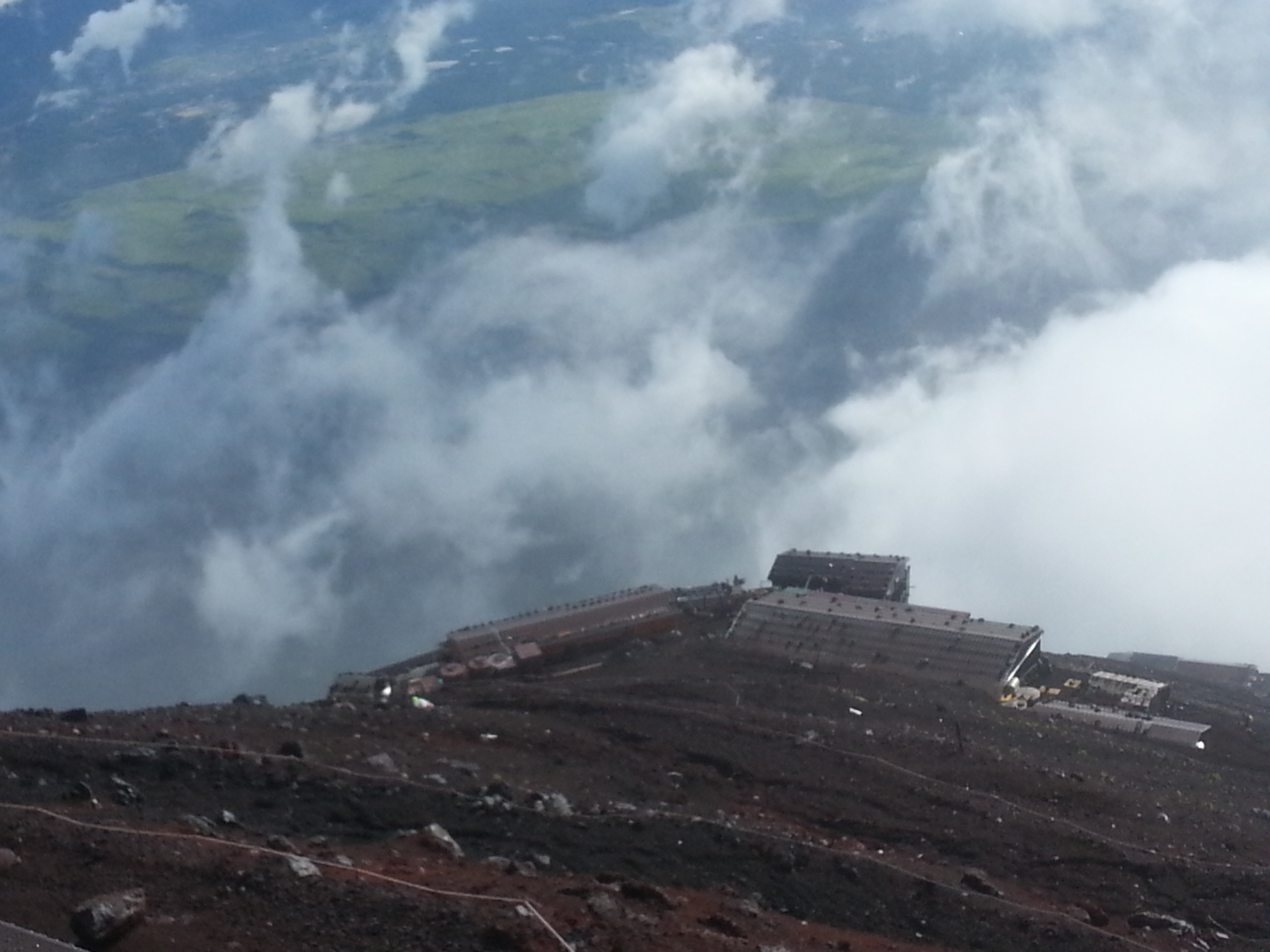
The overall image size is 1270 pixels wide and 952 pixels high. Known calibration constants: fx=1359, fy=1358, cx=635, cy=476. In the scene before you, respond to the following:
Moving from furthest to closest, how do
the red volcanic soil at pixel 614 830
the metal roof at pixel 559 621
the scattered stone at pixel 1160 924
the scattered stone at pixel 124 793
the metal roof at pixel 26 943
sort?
the metal roof at pixel 559 621, the scattered stone at pixel 1160 924, the scattered stone at pixel 124 793, the red volcanic soil at pixel 614 830, the metal roof at pixel 26 943

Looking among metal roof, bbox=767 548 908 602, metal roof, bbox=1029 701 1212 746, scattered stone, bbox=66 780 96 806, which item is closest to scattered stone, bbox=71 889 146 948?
scattered stone, bbox=66 780 96 806

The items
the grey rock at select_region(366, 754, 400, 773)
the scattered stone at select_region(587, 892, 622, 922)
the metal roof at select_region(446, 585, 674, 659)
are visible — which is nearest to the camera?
the scattered stone at select_region(587, 892, 622, 922)

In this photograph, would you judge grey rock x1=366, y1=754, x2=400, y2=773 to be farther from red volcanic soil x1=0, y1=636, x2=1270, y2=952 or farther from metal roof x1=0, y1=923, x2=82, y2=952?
metal roof x1=0, y1=923, x2=82, y2=952

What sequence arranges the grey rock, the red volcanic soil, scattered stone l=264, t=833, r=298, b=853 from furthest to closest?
the grey rock → scattered stone l=264, t=833, r=298, b=853 → the red volcanic soil

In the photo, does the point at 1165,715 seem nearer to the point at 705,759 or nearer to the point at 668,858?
the point at 705,759

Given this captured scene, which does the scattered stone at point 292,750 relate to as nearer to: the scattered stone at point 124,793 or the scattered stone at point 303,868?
the scattered stone at point 124,793

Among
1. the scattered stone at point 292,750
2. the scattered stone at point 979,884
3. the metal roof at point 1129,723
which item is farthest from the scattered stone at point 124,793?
the metal roof at point 1129,723
